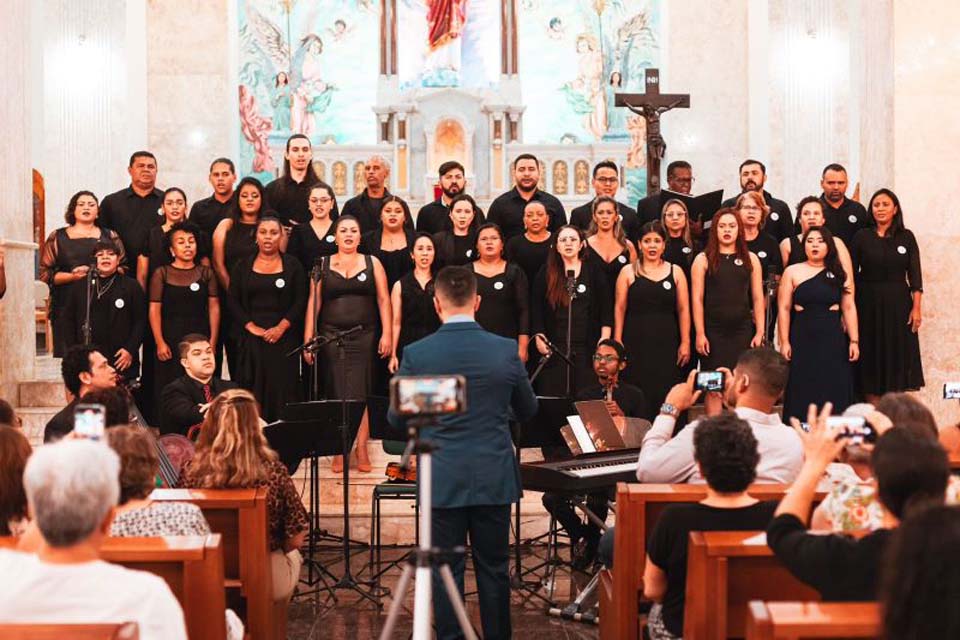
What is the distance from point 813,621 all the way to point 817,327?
602 centimetres

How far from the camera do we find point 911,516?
2607mm

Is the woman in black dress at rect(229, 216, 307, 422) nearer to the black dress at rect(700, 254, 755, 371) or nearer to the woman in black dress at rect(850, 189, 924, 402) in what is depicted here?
the black dress at rect(700, 254, 755, 371)

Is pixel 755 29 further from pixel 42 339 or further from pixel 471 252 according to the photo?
pixel 42 339

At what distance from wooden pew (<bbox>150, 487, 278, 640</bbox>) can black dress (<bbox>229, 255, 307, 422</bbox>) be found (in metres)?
3.46

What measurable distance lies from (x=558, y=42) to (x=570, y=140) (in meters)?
1.79

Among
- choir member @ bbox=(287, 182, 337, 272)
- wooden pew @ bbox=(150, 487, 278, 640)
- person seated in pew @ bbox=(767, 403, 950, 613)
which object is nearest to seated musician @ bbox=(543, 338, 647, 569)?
choir member @ bbox=(287, 182, 337, 272)

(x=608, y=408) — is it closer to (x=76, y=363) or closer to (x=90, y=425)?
(x=76, y=363)

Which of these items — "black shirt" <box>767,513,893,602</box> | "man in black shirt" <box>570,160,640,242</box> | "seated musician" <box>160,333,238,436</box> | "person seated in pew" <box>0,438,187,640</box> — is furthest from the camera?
"man in black shirt" <box>570,160,640,242</box>

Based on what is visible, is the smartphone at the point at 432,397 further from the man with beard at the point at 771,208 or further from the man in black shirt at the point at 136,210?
the man with beard at the point at 771,208

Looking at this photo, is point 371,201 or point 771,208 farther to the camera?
point 371,201

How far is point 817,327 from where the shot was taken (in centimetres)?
892

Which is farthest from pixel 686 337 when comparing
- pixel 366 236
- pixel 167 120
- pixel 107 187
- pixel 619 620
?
pixel 107 187

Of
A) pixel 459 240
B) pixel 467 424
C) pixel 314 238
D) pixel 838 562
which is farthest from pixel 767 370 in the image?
pixel 314 238

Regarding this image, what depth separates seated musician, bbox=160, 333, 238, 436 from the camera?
24.0 feet
